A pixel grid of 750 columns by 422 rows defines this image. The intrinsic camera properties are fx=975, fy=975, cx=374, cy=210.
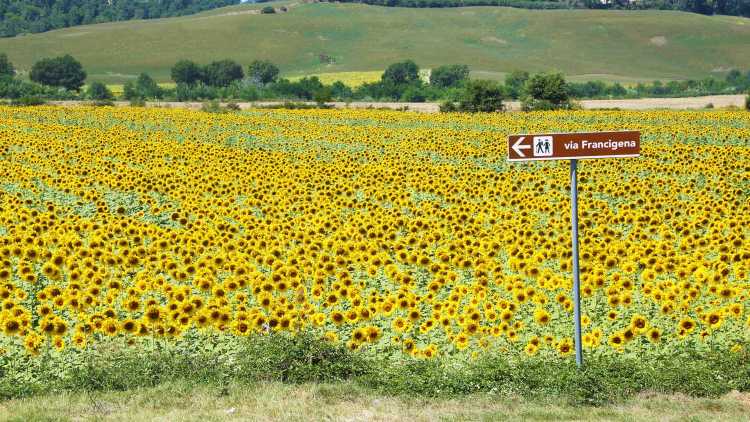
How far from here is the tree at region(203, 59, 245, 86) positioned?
403ft

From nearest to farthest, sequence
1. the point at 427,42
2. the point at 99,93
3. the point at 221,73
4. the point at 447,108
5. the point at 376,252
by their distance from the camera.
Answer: the point at 376,252
the point at 447,108
the point at 99,93
the point at 221,73
the point at 427,42

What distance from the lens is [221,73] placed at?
123 meters

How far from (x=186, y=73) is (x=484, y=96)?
242 ft

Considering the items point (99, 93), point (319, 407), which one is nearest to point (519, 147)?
point (319, 407)

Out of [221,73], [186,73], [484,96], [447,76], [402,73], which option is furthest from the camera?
[447,76]

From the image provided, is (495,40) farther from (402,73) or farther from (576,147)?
(576,147)

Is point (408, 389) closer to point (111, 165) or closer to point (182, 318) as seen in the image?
point (182, 318)

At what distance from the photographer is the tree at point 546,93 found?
57.2 metres

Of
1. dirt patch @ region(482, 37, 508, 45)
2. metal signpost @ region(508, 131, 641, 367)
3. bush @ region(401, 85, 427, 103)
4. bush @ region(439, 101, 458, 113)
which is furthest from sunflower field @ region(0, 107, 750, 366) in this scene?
dirt patch @ region(482, 37, 508, 45)

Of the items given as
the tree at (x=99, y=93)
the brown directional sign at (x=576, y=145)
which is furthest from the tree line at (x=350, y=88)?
the brown directional sign at (x=576, y=145)

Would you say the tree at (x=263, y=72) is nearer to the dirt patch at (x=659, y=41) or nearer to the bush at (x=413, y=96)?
the bush at (x=413, y=96)

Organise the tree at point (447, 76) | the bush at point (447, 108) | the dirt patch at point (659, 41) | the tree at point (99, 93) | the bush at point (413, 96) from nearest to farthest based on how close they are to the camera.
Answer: the bush at point (447, 108), the tree at point (99, 93), the bush at point (413, 96), the tree at point (447, 76), the dirt patch at point (659, 41)

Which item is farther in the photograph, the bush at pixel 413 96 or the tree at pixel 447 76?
the tree at pixel 447 76

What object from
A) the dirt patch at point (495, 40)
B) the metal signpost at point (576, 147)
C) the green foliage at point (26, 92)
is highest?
the dirt patch at point (495, 40)
